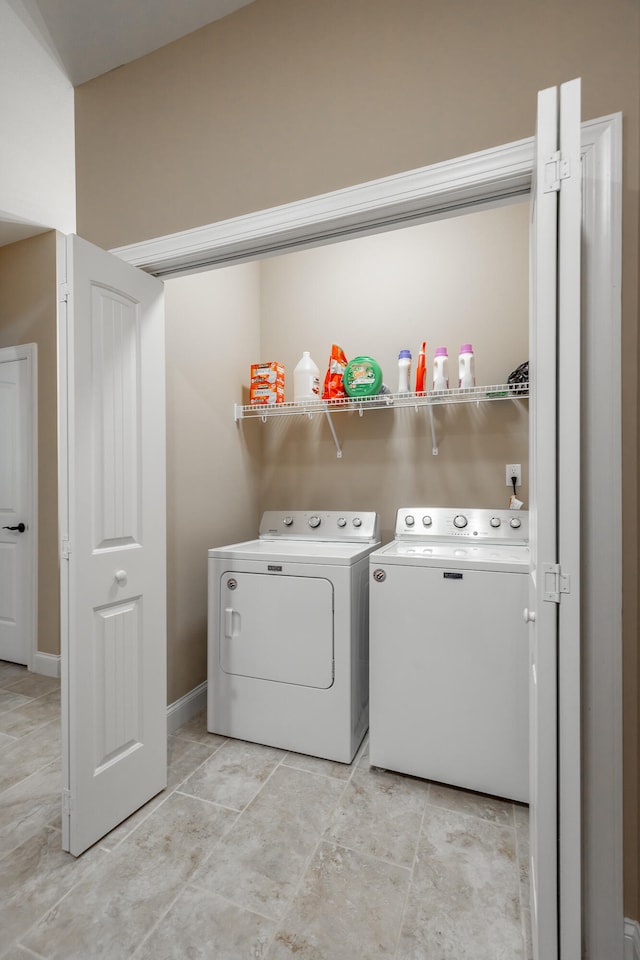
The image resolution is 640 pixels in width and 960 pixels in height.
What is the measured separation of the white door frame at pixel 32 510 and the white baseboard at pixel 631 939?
325 centimetres

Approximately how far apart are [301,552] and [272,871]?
46.0 inches

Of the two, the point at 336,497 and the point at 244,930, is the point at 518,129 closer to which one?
the point at 336,497

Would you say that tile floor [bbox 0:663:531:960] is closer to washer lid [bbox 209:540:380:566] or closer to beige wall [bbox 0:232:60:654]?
washer lid [bbox 209:540:380:566]

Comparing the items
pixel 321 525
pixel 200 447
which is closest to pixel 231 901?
pixel 321 525

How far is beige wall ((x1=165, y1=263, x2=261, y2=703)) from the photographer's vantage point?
7.57ft

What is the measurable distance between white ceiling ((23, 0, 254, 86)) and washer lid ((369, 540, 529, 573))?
2013 millimetres

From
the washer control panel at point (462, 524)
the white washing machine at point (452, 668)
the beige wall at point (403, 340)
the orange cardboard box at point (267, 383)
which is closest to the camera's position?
the white washing machine at point (452, 668)

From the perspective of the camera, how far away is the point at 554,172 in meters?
0.93

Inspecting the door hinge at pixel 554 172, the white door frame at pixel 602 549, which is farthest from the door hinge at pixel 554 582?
the door hinge at pixel 554 172

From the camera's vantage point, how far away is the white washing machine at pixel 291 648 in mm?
2016

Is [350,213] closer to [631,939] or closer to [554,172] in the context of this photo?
[554,172]

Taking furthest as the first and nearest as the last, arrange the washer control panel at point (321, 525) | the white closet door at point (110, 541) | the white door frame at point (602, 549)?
the washer control panel at point (321, 525), the white closet door at point (110, 541), the white door frame at point (602, 549)

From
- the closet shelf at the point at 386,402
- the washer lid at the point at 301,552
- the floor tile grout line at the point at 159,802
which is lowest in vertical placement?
the floor tile grout line at the point at 159,802

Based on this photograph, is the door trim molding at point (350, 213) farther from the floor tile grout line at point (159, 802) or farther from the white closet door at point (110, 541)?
the floor tile grout line at point (159, 802)
